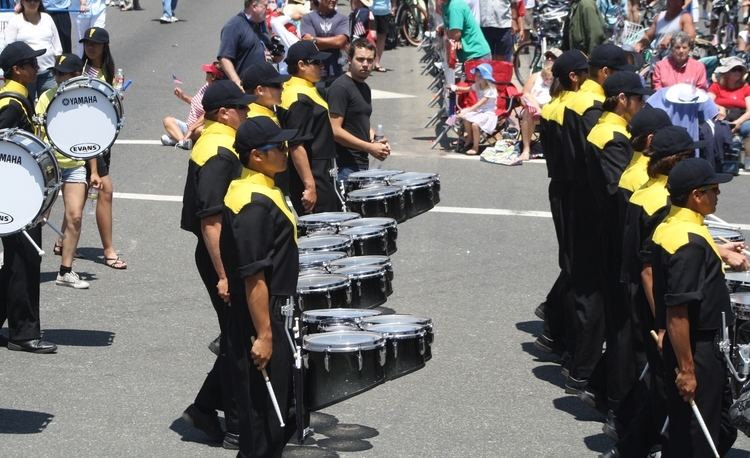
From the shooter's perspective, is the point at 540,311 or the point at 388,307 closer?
the point at 540,311

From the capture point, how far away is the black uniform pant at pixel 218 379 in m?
7.65

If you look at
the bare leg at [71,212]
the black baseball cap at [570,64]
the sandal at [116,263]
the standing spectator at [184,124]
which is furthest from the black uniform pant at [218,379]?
the standing spectator at [184,124]

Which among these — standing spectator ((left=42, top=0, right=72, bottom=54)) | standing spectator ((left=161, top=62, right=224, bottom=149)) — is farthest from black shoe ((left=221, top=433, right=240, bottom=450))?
standing spectator ((left=42, top=0, right=72, bottom=54))

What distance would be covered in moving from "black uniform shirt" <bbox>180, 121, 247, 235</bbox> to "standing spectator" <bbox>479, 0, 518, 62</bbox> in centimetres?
1078

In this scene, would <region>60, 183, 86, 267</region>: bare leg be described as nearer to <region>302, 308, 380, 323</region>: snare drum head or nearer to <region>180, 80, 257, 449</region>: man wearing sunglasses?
<region>180, 80, 257, 449</region>: man wearing sunglasses

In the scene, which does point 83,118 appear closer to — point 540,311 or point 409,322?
point 409,322

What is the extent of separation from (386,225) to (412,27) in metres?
15.9

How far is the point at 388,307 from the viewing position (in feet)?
35.1

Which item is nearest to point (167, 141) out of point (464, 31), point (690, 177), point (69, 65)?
point (464, 31)

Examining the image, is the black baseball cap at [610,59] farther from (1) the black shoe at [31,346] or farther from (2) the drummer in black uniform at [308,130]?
(1) the black shoe at [31,346]

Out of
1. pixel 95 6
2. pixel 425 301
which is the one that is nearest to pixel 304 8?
pixel 95 6

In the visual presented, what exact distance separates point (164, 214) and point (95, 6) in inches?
259

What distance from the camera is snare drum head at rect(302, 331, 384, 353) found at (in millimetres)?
7164

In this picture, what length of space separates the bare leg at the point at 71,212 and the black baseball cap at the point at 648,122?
5074 millimetres
